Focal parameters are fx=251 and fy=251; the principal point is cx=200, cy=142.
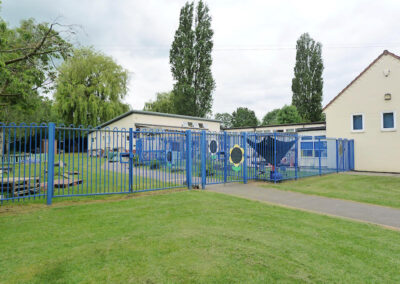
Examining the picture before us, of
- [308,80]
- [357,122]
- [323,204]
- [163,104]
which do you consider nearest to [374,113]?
[357,122]

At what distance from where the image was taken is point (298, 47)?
139ft

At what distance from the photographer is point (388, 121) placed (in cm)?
1609

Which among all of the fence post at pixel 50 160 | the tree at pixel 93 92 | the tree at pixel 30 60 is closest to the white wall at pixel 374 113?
the tree at pixel 30 60

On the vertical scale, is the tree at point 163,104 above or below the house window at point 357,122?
above

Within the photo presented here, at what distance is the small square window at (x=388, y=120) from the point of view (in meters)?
15.8

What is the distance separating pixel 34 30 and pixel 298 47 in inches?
1635

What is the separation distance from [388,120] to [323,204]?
12697mm

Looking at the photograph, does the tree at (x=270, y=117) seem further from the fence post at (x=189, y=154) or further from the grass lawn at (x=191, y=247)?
the grass lawn at (x=191, y=247)

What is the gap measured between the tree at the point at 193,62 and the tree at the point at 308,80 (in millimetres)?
16115

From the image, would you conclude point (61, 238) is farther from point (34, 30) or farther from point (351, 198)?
point (34, 30)

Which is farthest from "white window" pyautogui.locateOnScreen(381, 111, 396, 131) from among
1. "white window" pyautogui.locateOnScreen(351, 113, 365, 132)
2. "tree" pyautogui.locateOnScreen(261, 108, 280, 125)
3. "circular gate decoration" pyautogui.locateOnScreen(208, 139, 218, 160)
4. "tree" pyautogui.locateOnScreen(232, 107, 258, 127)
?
"tree" pyautogui.locateOnScreen(261, 108, 280, 125)

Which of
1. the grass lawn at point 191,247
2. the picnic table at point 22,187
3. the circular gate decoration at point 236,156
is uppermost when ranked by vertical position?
the circular gate decoration at point 236,156


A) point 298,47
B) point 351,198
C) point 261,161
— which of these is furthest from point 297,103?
point 351,198

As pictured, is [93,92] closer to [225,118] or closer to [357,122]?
[357,122]
